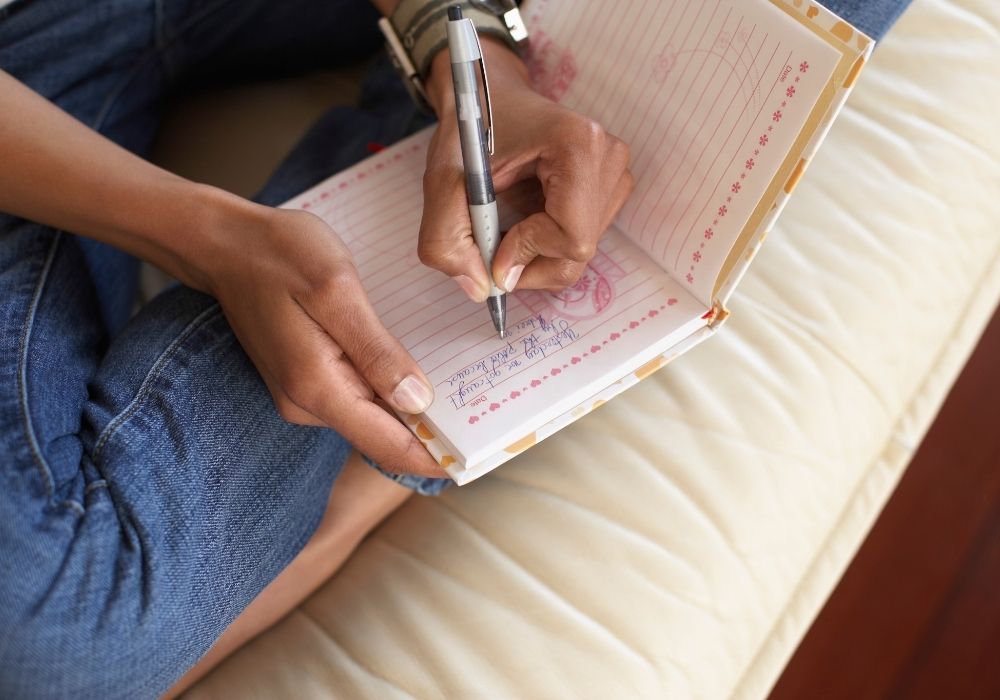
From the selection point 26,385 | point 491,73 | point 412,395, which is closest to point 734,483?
point 412,395

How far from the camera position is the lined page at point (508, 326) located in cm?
62

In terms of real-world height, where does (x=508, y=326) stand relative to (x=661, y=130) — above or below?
below

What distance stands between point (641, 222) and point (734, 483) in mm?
265

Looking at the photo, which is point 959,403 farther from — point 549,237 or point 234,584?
point 234,584

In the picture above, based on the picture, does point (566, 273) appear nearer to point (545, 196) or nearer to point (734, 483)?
point (545, 196)

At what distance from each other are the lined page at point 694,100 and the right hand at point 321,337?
0.25 m

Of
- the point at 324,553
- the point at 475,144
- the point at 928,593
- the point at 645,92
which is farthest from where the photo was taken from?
the point at 928,593

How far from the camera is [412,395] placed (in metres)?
0.60

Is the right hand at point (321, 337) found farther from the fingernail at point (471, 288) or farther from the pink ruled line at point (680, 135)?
the pink ruled line at point (680, 135)

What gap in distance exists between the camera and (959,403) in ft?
3.28

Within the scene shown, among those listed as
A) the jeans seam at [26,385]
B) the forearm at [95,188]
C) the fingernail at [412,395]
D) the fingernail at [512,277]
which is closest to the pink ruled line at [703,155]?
the fingernail at [512,277]

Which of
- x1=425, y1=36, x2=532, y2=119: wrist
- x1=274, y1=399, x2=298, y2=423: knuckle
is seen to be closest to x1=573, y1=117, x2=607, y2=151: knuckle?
x1=425, y1=36, x2=532, y2=119: wrist

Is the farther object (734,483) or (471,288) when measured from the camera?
(734,483)

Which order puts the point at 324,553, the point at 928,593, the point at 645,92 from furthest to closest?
the point at 928,593 < the point at 324,553 < the point at 645,92
